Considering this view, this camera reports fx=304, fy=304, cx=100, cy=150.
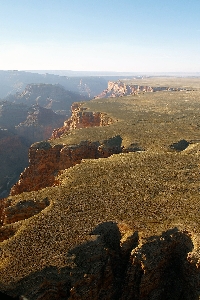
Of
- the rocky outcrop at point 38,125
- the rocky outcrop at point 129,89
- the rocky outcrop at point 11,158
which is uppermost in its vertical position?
the rocky outcrop at point 129,89

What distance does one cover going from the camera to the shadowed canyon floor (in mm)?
14180

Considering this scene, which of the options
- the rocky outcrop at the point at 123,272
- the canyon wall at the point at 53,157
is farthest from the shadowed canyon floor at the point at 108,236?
the canyon wall at the point at 53,157

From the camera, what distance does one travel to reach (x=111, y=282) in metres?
15.1

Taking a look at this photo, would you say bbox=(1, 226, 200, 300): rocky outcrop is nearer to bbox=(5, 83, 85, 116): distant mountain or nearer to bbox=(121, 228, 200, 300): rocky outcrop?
bbox=(121, 228, 200, 300): rocky outcrop

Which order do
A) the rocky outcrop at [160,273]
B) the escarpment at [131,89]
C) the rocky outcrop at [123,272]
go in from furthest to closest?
1. the escarpment at [131,89]
2. the rocky outcrop at [160,273]
3. the rocky outcrop at [123,272]

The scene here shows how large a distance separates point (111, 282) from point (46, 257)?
3459 millimetres

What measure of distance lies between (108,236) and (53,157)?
65.8ft

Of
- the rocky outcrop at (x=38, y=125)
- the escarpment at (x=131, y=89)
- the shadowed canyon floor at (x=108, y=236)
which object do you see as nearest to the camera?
the shadowed canyon floor at (x=108, y=236)

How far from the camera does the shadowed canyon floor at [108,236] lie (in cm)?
1418

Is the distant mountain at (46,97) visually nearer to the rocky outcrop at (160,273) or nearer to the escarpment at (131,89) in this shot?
the escarpment at (131,89)

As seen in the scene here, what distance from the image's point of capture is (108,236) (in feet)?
54.3

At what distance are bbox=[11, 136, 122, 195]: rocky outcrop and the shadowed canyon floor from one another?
865 cm

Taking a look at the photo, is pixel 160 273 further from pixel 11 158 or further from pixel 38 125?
pixel 38 125

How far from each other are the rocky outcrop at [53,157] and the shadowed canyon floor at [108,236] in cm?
865
